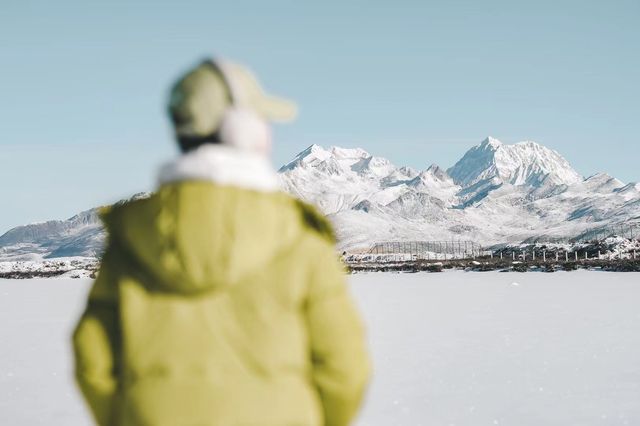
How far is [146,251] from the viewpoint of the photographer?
5.96 ft

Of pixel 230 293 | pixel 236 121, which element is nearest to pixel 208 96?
pixel 236 121

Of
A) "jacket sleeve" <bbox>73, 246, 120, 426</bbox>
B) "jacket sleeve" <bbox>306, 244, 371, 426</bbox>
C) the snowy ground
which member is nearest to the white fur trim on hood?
"jacket sleeve" <bbox>306, 244, 371, 426</bbox>

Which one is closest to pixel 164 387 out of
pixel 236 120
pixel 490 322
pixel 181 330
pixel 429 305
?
pixel 181 330

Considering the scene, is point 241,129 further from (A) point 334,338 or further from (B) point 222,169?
(A) point 334,338

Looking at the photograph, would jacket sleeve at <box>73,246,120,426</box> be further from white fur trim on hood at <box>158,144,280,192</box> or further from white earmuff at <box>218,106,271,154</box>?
white earmuff at <box>218,106,271,154</box>

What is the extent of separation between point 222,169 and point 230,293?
1.19 feet

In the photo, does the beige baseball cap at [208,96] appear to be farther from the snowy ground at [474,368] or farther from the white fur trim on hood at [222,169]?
the snowy ground at [474,368]

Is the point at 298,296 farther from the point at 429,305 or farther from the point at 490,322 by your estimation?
the point at 429,305

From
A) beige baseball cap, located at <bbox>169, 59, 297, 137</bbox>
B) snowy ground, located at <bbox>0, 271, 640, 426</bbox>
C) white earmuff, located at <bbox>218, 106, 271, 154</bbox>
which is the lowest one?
snowy ground, located at <bbox>0, 271, 640, 426</bbox>

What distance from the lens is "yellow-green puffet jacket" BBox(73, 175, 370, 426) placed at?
1.78 m

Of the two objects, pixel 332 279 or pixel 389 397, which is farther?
pixel 389 397

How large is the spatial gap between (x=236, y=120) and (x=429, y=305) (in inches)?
737

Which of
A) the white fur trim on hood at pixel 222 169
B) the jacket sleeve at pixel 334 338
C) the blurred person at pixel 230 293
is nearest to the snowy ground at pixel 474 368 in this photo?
the jacket sleeve at pixel 334 338

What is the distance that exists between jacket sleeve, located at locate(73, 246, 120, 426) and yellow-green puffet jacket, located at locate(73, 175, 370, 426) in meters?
0.10
